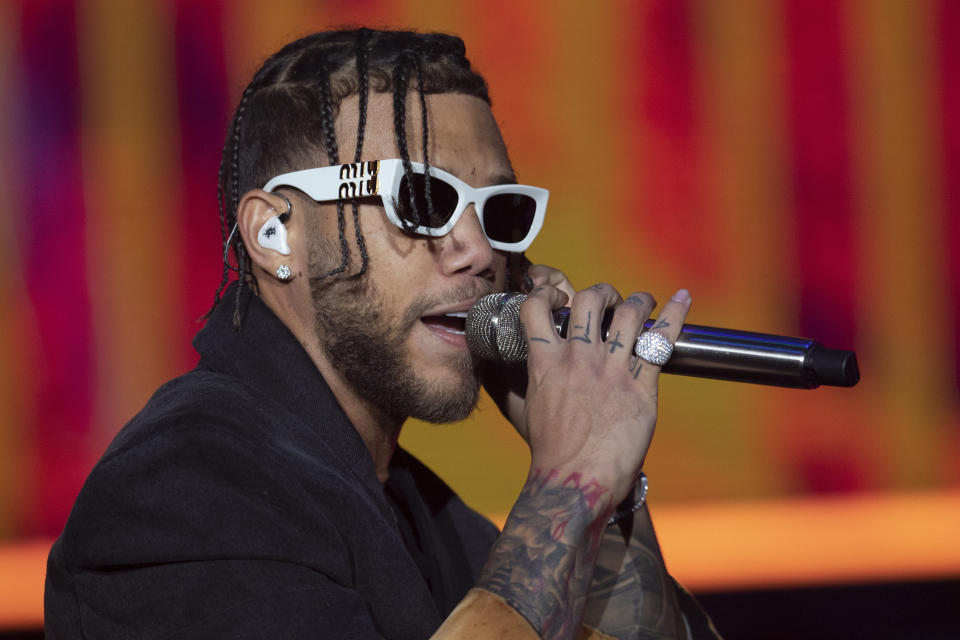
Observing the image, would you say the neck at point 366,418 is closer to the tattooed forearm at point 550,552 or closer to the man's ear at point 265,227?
the man's ear at point 265,227

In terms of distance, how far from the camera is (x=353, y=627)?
3.96 feet

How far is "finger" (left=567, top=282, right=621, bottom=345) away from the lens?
1361 mm

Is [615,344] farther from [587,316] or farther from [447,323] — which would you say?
[447,323]

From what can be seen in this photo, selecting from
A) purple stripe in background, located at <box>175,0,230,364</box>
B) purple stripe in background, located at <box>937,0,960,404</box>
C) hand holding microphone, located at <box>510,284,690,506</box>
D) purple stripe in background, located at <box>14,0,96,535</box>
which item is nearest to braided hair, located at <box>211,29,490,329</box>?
hand holding microphone, located at <box>510,284,690,506</box>

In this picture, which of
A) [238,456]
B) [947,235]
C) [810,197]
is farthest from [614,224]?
[238,456]

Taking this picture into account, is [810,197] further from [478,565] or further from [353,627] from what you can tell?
[353,627]

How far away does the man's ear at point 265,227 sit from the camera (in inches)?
68.9

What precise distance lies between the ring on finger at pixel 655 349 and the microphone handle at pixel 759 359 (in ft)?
0.07

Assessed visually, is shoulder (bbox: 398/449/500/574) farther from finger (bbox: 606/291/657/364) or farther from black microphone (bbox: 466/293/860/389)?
finger (bbox: 606/291/657/364)

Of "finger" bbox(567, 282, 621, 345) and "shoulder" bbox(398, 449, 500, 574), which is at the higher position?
"finger" bbox(567, 282, 621, 345)

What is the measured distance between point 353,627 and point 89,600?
375 mm

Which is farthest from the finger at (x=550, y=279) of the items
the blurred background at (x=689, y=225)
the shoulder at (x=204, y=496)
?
the blurred background at (x=689, y=225)

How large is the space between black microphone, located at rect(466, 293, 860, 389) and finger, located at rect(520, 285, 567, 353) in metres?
0.03

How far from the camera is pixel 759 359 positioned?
128 cm
